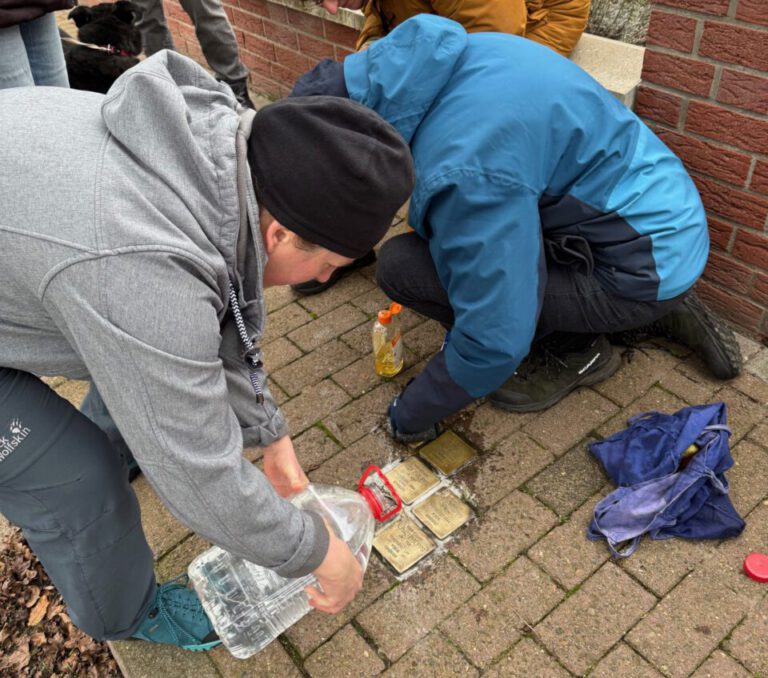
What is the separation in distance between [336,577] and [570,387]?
1482mm

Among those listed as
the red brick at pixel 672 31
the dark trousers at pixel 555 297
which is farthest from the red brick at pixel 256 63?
the red brick at pixel 672 31

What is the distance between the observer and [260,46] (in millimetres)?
5102

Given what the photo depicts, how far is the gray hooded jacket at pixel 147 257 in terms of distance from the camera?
1.19 meters

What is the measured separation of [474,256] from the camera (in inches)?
81.4

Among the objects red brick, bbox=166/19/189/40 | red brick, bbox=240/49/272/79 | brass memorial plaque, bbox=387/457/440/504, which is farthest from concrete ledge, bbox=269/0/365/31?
brass memorial plaque, bbox=387/457/440/504

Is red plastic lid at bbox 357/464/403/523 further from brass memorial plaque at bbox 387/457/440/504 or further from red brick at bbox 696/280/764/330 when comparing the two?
red brick at bbox 696/280/764/330

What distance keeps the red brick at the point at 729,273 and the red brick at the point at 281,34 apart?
309 cm

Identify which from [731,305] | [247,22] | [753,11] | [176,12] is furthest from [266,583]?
[176,12]

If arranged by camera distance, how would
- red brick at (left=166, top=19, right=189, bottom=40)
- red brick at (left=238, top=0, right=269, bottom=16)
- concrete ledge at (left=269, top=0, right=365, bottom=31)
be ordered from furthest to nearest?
red brick at (left=166, top=19, right=189, bottom=40) < red brick at (left=238, top=0, right=269, bottom=16) < concrete ledge at (left=269, top=0, right=365, bottom=31)

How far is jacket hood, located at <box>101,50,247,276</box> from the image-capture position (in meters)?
1.27

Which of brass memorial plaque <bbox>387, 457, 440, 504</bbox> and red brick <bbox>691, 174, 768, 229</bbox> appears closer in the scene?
brass memorial plaque <bbox>387, 457, 440, 504</bbox>

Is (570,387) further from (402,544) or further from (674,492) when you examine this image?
(402,544)

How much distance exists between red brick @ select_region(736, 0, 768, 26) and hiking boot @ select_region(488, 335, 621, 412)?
4.03 ft

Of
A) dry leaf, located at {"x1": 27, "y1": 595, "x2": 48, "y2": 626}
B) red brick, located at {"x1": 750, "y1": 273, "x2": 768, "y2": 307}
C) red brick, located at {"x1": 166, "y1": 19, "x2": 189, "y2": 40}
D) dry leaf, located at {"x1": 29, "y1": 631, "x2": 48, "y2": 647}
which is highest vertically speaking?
red brick, located at {"x1": 166, "y1": 19, "x2": 189, "y2": 40}
